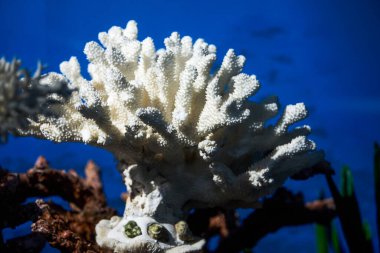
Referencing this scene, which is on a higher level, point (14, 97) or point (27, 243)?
point (14, 97)

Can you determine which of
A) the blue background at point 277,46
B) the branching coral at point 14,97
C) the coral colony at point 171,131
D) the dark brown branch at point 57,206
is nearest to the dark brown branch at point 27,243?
the dark brown branch at point 57,206

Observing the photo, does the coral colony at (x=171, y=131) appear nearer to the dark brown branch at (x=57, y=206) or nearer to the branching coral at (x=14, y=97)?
the dark brown branch at (x=57, y=206)

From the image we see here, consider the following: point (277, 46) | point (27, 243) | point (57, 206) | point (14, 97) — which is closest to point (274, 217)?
point (57, 206)

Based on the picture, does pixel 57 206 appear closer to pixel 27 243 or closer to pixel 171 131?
pixel 27 243

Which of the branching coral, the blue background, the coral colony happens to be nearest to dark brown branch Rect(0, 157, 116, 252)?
the coral colony

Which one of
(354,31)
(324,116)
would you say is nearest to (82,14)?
(354,31)

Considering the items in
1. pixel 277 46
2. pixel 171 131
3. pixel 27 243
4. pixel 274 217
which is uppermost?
pixel 277 46

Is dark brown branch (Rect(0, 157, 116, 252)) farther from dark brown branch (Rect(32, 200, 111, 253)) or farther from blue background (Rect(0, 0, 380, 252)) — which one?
blue background (Rect(0, 0, 380, 252))
